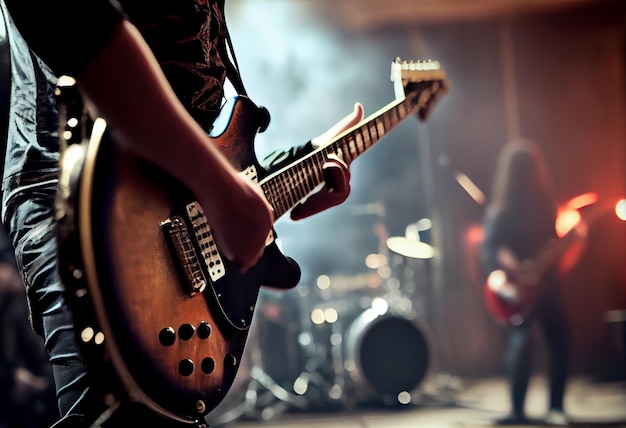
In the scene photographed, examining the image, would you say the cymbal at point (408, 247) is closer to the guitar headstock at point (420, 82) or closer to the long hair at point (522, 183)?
the long hair at point (522, 183)

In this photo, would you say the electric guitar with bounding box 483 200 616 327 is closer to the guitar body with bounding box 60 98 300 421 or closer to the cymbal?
the cymbal

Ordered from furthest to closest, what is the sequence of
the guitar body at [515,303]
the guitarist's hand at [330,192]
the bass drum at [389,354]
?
the bass drum at [389,354]
the guitar body at [515,303]
the guitarist's hand at [330,192]

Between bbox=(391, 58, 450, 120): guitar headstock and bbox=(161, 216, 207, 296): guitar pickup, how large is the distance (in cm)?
101

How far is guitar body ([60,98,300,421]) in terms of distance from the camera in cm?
74

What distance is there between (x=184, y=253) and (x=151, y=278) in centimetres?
8

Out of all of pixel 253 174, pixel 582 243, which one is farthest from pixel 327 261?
pixel 253 174

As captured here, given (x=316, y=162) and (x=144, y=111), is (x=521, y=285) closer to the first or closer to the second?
(x=316, y=162)

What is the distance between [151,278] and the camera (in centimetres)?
84

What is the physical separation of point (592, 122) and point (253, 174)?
584 centimetres

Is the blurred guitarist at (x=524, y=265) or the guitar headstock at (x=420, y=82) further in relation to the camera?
the blurred guitarist at (x=524, y=265)

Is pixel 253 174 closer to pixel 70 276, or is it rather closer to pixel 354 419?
pixel 70 276

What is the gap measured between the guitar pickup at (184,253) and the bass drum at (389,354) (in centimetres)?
398

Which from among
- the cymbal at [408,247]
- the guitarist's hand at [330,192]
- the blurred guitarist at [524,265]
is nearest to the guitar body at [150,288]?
the guitarist's hand at [330,192]

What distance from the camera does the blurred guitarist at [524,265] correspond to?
4.36 m
